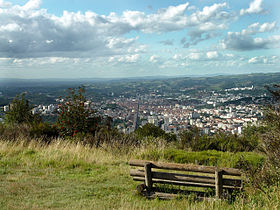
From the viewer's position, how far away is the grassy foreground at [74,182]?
16.3 ft

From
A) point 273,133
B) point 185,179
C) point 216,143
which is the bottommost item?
point 216,143

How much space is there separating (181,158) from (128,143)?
2533 millimetres

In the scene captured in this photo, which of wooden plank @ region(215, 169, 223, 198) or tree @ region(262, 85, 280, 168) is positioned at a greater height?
tree @ region(262, 85, 280, 168)

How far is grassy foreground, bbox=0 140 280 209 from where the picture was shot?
16.3ft

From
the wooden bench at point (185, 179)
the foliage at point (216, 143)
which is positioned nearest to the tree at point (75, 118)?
the foliage at point (216, 143)

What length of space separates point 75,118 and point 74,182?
5751 mm

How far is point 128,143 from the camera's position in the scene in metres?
10.8

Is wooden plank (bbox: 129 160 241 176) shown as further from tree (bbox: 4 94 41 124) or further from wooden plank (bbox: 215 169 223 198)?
tree (bbox: 4 94 41 124)

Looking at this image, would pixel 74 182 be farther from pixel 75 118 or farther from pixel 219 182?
pixel 75 118

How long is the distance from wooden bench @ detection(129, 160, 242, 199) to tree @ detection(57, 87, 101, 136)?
6.58 meters

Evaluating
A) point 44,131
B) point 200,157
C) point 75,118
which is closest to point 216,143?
point 200,157

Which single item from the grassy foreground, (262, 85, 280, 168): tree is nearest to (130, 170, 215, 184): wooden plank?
the grassy foreground

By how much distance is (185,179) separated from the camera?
5.74 m

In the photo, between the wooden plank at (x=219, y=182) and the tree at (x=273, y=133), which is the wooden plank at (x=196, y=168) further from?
the tree at (x=273, y=133)
